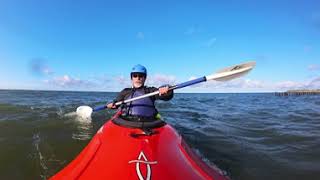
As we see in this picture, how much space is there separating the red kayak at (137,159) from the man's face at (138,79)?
1403 mm

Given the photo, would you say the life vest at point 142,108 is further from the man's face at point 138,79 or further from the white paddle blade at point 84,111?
the white paddle blade at point 84,111

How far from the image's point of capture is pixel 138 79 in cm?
601

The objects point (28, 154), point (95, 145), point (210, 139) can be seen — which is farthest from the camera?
point (210, 139)

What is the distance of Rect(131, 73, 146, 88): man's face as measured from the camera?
5873 millimetres

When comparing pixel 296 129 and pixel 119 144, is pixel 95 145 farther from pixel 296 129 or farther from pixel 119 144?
pixel 296 129

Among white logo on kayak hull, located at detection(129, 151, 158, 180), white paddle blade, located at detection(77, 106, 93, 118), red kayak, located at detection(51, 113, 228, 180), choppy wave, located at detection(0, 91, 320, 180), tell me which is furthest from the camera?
white paddle blade, located at detection(77, 106, 93, 118)

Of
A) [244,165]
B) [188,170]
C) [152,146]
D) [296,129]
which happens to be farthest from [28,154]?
[296,129]

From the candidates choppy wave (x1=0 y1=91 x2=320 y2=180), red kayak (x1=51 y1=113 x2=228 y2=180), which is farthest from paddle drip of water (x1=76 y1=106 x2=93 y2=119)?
red kayak (x1=51 y1=113 x2=228 y2=180)

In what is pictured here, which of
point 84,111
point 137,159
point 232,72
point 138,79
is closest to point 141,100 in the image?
point 138,79

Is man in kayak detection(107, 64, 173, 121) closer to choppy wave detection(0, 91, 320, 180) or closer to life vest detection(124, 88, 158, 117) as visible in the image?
life vest detection(124, 88, 158, 117)

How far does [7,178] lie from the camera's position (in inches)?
205

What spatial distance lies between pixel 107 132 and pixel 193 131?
593 cm

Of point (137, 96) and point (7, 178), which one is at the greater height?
point (137, 96)

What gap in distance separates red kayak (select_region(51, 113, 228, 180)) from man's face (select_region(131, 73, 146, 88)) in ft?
4.60
